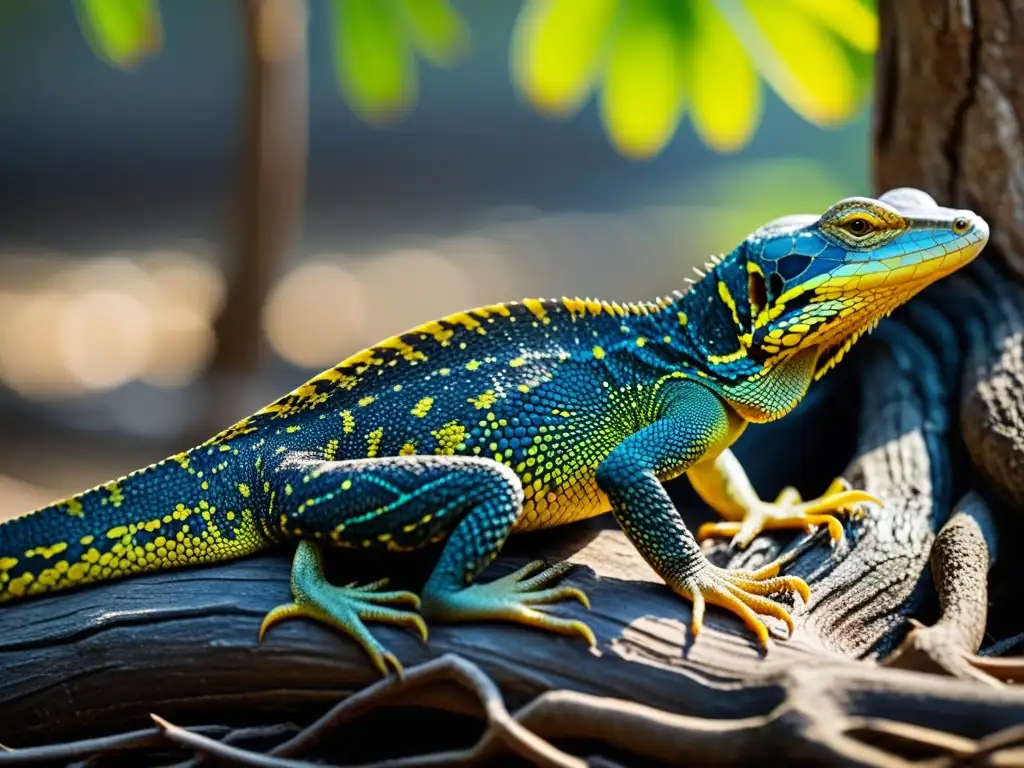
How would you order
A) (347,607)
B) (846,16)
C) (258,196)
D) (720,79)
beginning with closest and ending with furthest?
(347,607)
(846,16)
(720,79)
(258,196)

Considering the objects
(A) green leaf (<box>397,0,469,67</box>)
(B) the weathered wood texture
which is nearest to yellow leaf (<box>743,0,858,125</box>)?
(B) the weathered wood texture

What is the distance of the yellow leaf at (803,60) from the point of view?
14.2ft

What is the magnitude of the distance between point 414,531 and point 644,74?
2649 millimetres

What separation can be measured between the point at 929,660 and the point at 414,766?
46.5 inches

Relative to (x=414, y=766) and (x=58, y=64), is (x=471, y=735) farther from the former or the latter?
(x=58, y=64)

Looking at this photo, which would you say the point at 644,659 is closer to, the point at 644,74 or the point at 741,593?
the point at 741,593

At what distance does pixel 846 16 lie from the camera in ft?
14.1

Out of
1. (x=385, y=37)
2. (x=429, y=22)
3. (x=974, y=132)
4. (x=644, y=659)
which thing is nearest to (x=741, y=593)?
(x=644, y=659)

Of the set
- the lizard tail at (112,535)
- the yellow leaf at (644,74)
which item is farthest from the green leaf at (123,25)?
the lizard tail at (112,535)

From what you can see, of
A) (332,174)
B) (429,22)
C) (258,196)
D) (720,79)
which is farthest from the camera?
(332,174)

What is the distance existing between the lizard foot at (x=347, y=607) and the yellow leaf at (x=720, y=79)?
267 cm

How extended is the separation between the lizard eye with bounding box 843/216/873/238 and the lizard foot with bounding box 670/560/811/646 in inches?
37.3

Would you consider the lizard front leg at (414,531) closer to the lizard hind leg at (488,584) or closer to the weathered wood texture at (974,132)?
the lizard hind leg at (488,584)

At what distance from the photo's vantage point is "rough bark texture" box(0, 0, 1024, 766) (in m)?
2.12
